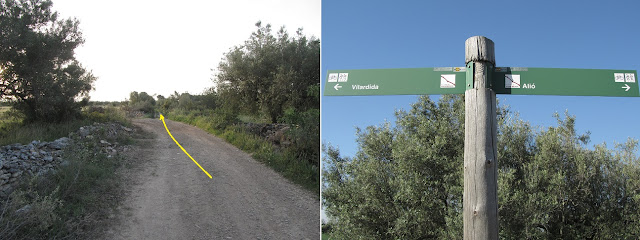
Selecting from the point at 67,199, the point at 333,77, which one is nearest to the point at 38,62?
the point at 67,199

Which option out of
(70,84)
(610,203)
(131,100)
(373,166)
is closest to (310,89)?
(373,166)

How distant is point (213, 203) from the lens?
734cm

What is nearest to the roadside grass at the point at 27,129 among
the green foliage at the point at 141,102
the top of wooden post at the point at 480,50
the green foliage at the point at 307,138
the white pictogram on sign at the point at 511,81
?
the green foliage at the point at 307,138

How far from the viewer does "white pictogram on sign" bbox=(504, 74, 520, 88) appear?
8.82ft

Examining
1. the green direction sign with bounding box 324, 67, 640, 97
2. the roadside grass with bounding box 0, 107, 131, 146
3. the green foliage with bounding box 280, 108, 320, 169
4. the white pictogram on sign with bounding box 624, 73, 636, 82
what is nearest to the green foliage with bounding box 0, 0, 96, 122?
the roadside grass with bounding box 0, 107, 131, 146

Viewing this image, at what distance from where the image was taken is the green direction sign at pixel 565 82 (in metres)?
2.68

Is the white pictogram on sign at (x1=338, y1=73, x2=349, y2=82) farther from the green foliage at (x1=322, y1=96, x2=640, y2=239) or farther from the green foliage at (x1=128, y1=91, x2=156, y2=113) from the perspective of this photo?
the green foliage at (x1=128, y1=91, x2=156, y2=113)

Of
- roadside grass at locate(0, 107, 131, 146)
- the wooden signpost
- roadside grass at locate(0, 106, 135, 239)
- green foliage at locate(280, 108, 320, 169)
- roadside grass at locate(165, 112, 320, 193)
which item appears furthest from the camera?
green foliage at locate(280, 108, 320, 169)

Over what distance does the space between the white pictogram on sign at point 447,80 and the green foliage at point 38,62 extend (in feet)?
37.1

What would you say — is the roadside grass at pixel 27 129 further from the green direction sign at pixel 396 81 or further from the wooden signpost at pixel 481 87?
the wooden signpost at pixel 481 87

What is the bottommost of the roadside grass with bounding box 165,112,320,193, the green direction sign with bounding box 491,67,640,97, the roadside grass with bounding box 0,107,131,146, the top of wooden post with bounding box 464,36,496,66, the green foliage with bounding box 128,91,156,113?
the roadside grass with bounding box 165,112,320,193

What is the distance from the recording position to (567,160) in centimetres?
884

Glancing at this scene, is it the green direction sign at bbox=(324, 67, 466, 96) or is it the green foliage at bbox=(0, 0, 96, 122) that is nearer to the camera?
the green direction sign at bbox=(324, 67, 466, 96)

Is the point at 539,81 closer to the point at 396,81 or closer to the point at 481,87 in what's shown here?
the point at 481,87
